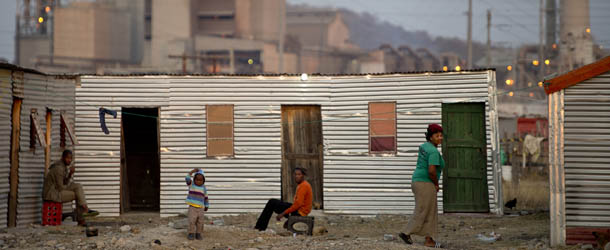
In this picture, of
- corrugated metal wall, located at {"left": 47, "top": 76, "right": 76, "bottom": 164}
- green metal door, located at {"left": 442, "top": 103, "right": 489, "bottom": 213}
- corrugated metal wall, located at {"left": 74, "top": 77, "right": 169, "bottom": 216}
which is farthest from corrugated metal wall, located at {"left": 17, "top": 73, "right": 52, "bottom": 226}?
green metal door, located at {"left": 442, "top": 103, "right": 489, "bottom": 213}

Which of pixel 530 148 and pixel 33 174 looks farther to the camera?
pixel 530 148

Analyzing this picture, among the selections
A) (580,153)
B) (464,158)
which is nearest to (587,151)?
(580,153)

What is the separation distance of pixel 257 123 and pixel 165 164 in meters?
2.26

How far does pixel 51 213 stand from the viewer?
14.1m

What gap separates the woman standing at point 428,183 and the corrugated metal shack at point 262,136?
5.93 metres

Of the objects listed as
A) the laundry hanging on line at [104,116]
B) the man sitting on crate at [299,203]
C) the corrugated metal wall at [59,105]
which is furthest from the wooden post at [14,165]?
the man sitting on crate at [299,203]

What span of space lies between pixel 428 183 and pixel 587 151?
99.0 inches

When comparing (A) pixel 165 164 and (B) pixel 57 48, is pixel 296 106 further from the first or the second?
(B) pixel 57 48

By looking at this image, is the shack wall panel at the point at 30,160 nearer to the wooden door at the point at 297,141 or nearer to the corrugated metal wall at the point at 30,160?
the corrugated metal wall at the point at 30,160

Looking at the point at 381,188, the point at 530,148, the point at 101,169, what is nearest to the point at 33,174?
the point at 101,169

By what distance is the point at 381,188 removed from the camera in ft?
52.4

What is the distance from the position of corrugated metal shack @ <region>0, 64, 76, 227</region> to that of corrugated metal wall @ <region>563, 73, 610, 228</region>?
934 centimetres

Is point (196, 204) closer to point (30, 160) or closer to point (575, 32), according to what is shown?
point (30, 160)

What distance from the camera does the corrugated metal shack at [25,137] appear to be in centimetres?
1326
